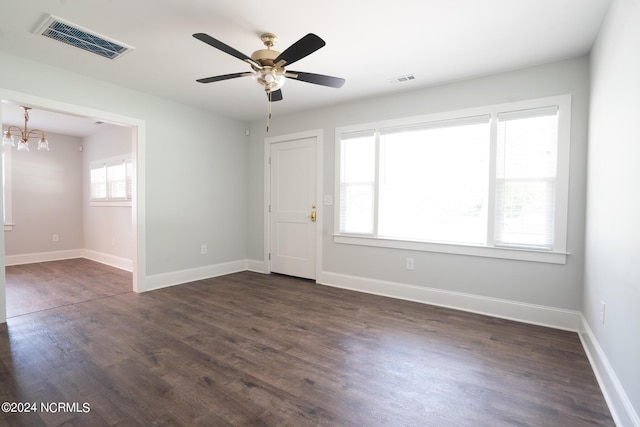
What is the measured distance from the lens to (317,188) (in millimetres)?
4547

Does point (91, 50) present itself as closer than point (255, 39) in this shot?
No

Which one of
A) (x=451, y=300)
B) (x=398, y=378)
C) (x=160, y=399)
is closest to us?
(x=160, y=399)

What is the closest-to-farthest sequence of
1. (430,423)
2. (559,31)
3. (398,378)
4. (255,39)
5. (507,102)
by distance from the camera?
(430,423) < (398,378) < (559,31) < (255,39) < (507,102)

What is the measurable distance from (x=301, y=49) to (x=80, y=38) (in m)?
2.05

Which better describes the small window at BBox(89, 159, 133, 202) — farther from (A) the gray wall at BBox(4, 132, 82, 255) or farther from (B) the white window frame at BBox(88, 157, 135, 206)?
(A) the gray wall at BBox(4, 132, 82, 255)

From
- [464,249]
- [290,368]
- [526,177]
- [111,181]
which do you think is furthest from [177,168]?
[526,177]

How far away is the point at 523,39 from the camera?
255cm

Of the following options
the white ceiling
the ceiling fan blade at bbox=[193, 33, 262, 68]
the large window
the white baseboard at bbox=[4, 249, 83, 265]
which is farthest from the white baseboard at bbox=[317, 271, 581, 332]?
the white baseboard at bbox=[4, 249, 83, 265]

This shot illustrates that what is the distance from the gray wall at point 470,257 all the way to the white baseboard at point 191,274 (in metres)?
1.70

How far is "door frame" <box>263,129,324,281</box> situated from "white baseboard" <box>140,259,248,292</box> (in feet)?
1.81

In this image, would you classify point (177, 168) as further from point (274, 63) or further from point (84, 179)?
point (84, 179)

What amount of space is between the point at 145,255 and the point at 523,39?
481 centimetres

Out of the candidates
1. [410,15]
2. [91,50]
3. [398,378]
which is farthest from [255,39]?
[398,378]

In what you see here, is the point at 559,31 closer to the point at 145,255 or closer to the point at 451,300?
the point at 451,300
